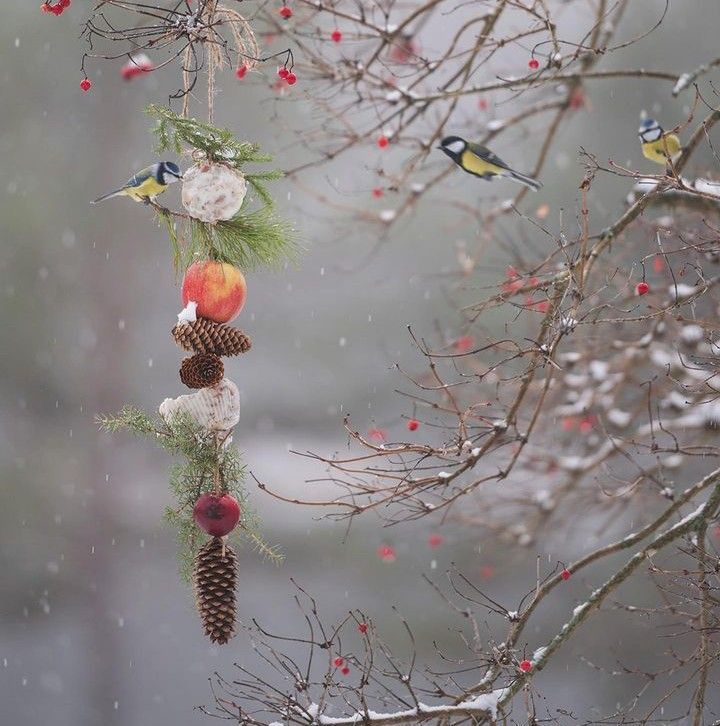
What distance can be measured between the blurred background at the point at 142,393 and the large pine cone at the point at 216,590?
473cm

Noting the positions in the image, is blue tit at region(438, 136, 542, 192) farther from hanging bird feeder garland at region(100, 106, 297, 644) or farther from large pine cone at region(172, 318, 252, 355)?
large pine cone at region(172, 318, 252, 355)

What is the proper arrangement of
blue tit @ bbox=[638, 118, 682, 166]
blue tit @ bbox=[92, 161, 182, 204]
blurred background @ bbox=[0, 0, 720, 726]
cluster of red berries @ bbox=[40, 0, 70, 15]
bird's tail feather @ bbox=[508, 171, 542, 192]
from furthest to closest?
1. blurred background @ bbox=[0, 0, 720, 726]
2. blue tit @ bbox=[638, 118, 682, 166]
3. bird's tail feather @ bbox=[508, 171, 542, 192]
4. blue tit @ bbox=[92, 161, 182, 204]
5. cluster of red berries @ bbox=[40, 0, 70, 15]

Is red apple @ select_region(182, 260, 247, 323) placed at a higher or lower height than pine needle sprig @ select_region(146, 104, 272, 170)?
lower

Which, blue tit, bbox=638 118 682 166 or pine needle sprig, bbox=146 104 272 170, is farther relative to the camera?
blue tit, bbox=638 118 682 166

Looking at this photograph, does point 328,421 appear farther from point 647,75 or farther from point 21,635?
point 647,75

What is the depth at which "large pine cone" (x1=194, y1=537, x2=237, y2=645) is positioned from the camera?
122 cm

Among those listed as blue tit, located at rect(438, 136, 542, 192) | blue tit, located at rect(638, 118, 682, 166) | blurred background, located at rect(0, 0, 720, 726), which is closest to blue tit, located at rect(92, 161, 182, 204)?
blue tit, located at rect(438, 136, 542, 192)

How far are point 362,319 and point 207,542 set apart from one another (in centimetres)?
594

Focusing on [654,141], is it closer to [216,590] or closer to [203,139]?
[203,139]

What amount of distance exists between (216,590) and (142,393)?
5.67 metres

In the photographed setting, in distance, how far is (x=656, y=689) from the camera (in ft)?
19.5

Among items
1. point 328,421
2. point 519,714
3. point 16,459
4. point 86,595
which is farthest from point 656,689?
point 16,459

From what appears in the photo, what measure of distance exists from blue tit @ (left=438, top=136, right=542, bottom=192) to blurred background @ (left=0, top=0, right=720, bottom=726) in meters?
4.21

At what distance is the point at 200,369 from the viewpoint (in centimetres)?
126
